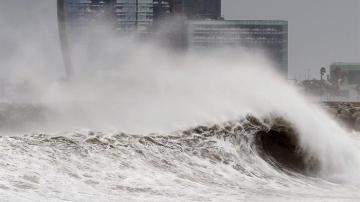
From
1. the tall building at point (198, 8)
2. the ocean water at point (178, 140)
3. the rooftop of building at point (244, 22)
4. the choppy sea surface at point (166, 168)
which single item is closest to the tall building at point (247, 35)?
the rooftop of building at point (244, 22)

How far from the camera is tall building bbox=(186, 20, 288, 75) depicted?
142500 millimetres

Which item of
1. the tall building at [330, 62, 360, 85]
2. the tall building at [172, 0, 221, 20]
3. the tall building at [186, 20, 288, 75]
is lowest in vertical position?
the tall building at [330, 62, 360, 85]

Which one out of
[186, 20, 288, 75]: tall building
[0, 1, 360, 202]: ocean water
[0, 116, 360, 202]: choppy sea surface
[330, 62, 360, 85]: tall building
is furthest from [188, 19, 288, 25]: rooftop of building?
[0, 116, 360, 202]: choppy sea surface

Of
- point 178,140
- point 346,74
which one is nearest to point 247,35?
point 346,74

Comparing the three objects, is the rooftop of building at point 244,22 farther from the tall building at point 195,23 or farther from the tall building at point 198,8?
the tall building at point 198,8

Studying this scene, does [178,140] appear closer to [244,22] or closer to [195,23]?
[195,23]

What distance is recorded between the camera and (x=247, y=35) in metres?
151

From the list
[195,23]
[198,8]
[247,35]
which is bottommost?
[247,35]

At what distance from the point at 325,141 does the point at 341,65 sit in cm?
15490

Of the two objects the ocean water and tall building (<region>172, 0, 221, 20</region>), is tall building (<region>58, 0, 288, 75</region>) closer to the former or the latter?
tall building (<region>172, 0, 221, 20</region>)

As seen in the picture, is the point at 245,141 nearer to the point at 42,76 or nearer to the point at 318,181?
A: the point at 318,181

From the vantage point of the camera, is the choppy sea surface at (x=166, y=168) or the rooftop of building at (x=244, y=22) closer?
the choppy sea surface at (x=166, y=168)

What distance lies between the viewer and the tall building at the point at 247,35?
14250 centimetres

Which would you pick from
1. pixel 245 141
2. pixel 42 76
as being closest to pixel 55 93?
pixel 42 76
